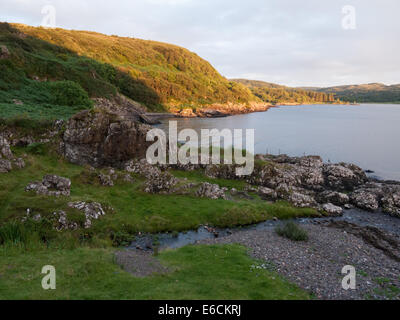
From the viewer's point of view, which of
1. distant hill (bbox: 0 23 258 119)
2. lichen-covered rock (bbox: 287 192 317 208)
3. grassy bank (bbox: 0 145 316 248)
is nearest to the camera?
grassy bank (bbox: 0 145 316 248)

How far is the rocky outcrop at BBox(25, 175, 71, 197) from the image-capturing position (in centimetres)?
2528

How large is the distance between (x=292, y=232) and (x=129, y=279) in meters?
15.9

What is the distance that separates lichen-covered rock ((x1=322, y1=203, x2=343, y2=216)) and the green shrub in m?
10.3

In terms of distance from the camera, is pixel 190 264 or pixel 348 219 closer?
pixel 190 264

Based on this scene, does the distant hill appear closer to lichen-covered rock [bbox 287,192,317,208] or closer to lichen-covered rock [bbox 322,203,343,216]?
lichen-covered rock [bbox 287,192,317,208]

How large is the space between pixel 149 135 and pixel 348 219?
30427mm

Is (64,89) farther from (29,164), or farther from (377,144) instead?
(377,144)

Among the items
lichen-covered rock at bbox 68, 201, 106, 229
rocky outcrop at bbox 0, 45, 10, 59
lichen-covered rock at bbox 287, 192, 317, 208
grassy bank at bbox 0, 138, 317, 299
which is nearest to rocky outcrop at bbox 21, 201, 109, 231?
lichen-covered rock at bbox 68, 201, 106, 229

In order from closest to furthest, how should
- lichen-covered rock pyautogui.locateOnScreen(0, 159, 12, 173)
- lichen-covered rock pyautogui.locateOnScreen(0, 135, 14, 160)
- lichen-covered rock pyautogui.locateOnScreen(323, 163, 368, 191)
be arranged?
1. lichen-covered rock pyautogui.locateOnScreen(0, 159, 12, 173)
2. lichen-covered rock pyautogui.locateOnScreen(0, 135, 14, 160)
3. lichen-covered rock pyautogui.locateOnScreen(323, 163, 368, 191)

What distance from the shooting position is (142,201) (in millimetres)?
29344

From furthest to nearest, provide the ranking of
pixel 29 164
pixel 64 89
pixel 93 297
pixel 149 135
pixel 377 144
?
1. pixel 377 144
2. pixel 64 89
3. pixel 149 135
4. pixel 29 164
5. pixel 93 297
